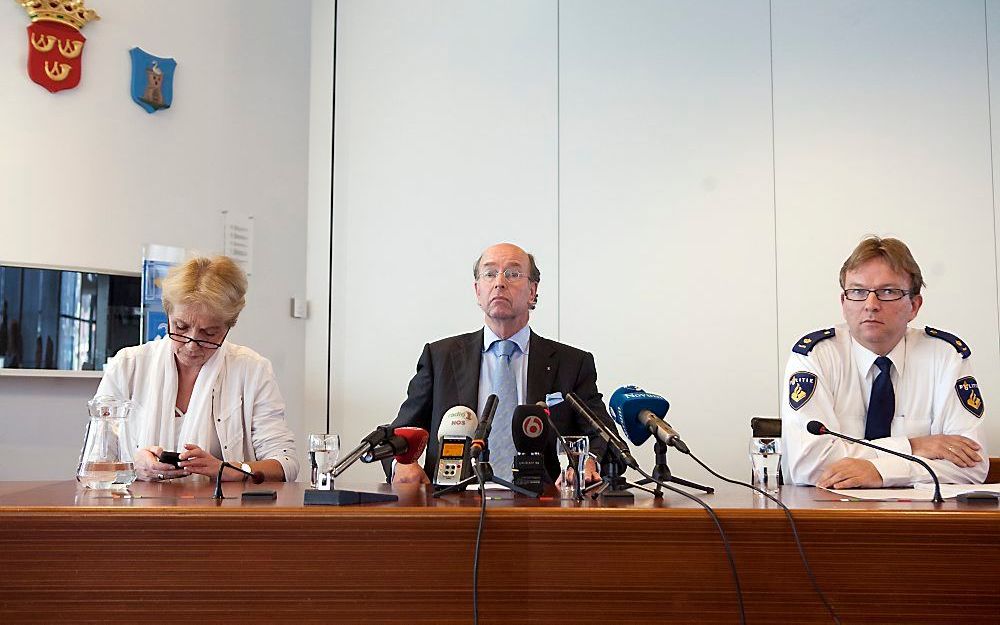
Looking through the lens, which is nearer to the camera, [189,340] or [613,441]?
[613,441]

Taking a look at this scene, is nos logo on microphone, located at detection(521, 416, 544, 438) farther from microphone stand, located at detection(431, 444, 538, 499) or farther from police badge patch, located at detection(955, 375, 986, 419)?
police badge patch, located at detection(955, 375, 986, 419)

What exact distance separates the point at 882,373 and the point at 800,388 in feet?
0.88

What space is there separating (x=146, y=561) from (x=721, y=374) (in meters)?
3.33

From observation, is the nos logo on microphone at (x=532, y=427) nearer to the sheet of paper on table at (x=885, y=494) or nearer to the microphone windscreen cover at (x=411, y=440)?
the microphone windscreen cover at (x=411, y=440)

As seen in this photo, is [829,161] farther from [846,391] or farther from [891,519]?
[891,519]

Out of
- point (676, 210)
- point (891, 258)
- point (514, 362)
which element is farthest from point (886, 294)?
point (676, 210)

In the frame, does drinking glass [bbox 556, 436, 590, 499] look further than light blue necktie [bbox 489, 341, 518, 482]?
No

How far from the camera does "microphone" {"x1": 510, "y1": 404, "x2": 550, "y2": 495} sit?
6.27 feet

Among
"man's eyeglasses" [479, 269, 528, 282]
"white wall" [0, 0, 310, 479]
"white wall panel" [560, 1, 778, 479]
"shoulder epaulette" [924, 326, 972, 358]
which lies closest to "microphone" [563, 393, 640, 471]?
"man's eyeglasses" [479, 269, 528, 282]

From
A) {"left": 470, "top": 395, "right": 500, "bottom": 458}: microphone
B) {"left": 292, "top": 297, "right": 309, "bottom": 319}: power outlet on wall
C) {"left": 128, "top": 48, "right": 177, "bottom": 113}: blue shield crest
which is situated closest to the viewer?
{"left": 470, "top": 395, "right": 500, "bottom": 458}: microphone

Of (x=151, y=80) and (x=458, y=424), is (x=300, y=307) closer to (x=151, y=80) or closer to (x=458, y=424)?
(x=151, y=80)

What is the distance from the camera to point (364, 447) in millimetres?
1796

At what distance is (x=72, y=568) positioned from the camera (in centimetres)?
154

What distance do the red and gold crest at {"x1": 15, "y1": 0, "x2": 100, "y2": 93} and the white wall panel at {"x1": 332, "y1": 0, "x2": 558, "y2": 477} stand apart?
129 cm
